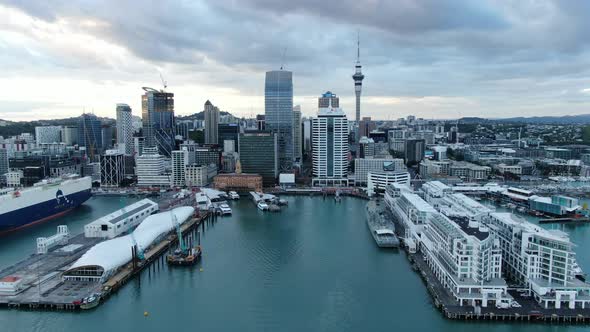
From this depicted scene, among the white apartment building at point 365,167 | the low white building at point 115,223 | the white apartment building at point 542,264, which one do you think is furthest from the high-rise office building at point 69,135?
the white apartment building at point 542,264

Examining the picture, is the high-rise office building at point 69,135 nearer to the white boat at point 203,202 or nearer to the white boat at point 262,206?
the white boat at point 203,202

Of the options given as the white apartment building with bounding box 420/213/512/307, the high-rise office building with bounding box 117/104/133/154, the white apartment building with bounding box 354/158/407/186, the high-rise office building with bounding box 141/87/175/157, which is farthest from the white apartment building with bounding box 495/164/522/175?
the high-rise office building with bounding box 117/104/133/154

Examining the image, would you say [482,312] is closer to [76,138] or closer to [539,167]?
[539,167]

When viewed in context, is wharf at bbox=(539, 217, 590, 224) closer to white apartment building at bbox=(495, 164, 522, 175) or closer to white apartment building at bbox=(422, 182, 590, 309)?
white apartment building at bbox=(422, 182, 590, 309)

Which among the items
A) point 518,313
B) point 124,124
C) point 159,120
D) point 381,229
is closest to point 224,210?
point 381,229

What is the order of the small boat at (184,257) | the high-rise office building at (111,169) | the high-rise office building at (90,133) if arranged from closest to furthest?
the small boat at (184,257) < the high-rise office building at (111,169) < the high-rise office building at (90,133)

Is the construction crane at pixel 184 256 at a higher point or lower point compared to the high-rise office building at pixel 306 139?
lower

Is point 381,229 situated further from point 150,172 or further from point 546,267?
point 150,172
